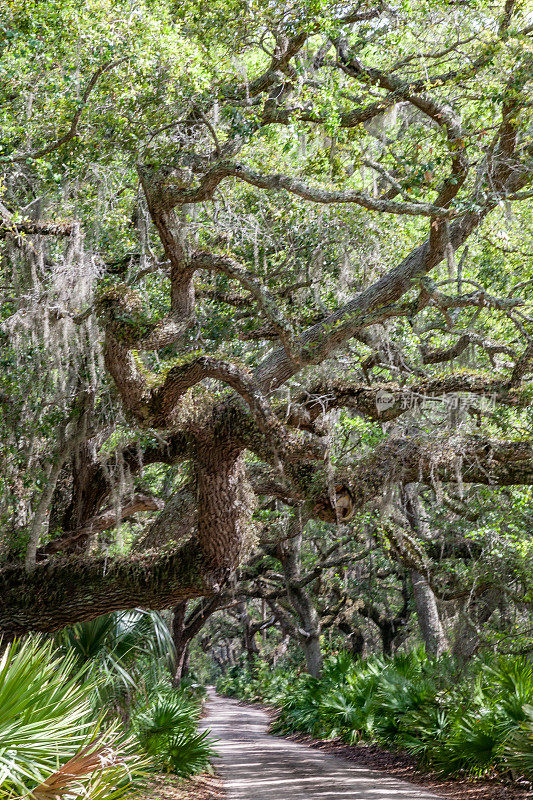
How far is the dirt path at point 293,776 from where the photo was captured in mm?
7875

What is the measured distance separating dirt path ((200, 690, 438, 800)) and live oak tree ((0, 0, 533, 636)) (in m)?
2.94

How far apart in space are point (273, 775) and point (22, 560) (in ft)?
15.4

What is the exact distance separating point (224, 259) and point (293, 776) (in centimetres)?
676

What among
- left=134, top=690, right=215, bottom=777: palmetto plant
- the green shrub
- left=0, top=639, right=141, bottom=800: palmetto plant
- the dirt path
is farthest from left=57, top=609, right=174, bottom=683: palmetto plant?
left=0, top=639, right=141, bottom=800: palmetto plant

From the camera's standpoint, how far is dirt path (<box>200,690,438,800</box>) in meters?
7.88

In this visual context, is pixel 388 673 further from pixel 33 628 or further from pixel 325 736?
pixel 33 628

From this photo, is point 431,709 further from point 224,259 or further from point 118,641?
point 224,259

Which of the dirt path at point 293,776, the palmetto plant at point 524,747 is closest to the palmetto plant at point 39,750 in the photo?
the palmetto plant at point 524,747

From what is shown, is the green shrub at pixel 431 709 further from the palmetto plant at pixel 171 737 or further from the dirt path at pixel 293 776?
the palmetto plant at pixel 171 737

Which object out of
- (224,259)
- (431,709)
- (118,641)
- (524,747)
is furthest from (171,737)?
(224,259)

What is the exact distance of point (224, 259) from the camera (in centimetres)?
694

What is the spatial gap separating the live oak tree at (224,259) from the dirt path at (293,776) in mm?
2941

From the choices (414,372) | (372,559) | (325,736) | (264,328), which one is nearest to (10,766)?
(264,328)

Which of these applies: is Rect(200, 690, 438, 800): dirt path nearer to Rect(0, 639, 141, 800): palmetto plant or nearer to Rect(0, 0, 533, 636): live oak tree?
Rect(0, 0, 533, 636): live oak tree
